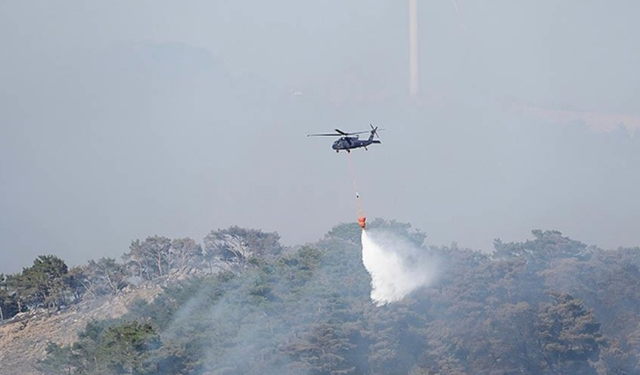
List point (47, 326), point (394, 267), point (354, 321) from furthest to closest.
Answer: point (47, 326)
point (394, 267)
point (354, 321)

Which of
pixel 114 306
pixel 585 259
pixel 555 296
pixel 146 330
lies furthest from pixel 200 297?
pixel 585 259

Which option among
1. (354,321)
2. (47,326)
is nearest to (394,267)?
(354,321)

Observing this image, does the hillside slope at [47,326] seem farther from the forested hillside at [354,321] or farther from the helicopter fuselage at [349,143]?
the helicopter fuselage at [349,143]

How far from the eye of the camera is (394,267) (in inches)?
3696

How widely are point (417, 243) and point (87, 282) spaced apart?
3287 centimetres

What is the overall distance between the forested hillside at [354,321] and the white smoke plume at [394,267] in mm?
1116

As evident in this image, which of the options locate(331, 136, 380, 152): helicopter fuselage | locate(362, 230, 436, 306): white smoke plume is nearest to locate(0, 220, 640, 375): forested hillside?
locate(362, 230, 436, 306): white smoke plume

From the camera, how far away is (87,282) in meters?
110

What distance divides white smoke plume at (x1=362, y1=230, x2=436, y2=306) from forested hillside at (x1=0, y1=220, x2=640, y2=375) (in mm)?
1116

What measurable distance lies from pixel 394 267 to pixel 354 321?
12646 mm

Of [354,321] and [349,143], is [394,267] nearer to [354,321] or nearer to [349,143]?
[354,321]

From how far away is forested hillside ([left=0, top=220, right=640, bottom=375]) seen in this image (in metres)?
75.9

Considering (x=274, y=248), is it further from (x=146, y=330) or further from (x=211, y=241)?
(x=146, y=330)

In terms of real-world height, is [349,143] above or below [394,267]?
above
